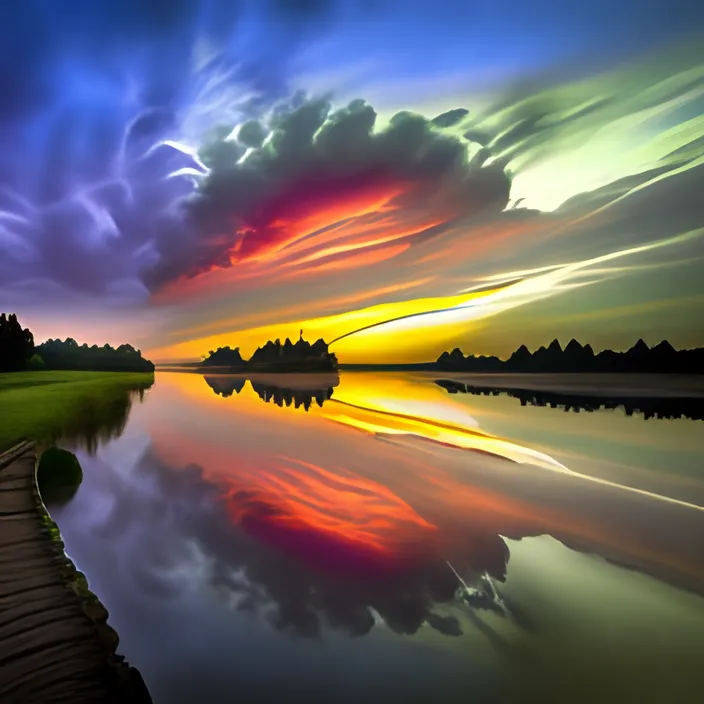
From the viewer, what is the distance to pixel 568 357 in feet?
586

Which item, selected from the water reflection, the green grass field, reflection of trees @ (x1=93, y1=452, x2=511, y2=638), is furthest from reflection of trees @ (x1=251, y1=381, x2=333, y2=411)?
reflection of trees @ (x1=93, y1=452, x2=511, y2=638)

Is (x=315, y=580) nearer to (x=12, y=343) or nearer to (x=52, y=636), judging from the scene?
(x=52, y=636)

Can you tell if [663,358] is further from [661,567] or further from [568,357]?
[661,567]

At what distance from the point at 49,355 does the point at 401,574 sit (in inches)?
6380

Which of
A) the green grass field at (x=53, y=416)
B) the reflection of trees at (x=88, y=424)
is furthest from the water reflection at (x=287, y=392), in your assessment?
the green grass field at (x=53, y=416)

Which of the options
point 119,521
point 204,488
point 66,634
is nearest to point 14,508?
point 119,521

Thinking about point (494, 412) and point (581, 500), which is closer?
point (581, 500)

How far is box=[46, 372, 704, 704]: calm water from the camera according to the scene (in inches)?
343

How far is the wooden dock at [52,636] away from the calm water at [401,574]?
6.34 feet

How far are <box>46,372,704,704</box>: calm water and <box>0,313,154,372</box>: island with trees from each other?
62385 millimetres

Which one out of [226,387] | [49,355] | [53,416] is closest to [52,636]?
[53,416]

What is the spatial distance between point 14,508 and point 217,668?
875 cm

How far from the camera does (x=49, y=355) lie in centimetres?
14312

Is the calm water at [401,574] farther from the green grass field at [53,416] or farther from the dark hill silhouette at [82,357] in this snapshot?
A: the dark hill silhouette at [82,357]
